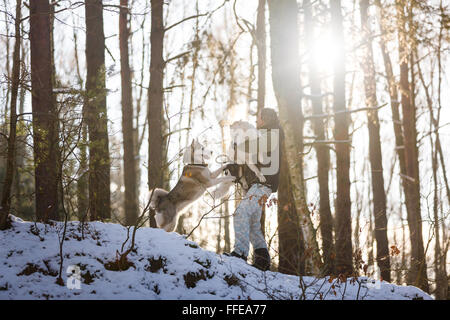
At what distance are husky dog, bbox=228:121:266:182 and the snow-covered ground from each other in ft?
4.94

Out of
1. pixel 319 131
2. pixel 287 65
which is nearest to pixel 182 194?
pixel 287 65

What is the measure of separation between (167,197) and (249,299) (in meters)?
4.22

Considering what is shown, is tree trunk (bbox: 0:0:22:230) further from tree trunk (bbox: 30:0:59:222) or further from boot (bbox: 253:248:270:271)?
boot (bbox: 253:248:270:271)

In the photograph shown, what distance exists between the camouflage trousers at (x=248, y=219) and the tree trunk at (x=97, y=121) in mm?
2174

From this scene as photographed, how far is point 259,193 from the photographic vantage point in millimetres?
5902

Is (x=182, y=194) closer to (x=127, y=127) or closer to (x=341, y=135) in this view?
(x=127, y=127)

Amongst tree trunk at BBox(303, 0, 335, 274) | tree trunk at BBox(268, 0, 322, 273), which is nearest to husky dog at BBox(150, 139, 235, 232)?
tree trunk at BBox(268, 0, 322, 273)

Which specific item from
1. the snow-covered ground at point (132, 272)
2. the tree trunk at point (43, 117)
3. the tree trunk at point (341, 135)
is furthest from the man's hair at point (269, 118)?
the tree trunk at point (341, 135)

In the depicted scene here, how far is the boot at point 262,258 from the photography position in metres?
5.80

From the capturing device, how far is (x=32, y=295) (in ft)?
12.2

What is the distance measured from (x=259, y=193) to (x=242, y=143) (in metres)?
0.86

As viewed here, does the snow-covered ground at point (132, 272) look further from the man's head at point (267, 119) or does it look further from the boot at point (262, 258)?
the man's head at point (267, 119)

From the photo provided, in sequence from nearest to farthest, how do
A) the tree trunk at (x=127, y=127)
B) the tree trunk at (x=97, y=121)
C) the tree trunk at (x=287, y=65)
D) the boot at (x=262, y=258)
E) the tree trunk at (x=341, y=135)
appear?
the tree trunk at (x=97, y=121) → the boot at (x=262, y=258) → the tree trunk at (x=287, y=65) → the tree trunk at (x=341, y=135) → the tree trunk at (x=127, y=127)
